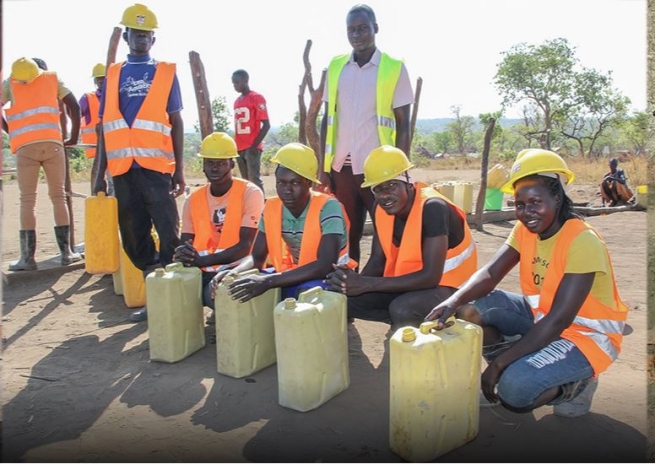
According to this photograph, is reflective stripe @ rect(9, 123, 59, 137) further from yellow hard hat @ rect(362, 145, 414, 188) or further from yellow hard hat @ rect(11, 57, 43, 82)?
yellow hard hat @ rect(362, 145, 414, 188)

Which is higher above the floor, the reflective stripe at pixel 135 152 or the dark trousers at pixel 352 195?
the reflective stripe at pixel 135 152

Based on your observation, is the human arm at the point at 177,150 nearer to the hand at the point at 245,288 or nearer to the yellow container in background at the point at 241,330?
the yellow container in background at the point at 241,330

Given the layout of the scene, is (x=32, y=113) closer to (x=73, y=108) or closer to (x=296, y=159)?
(x=73, y=108)

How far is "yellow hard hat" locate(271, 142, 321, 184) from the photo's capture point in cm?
342

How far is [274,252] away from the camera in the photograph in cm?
369

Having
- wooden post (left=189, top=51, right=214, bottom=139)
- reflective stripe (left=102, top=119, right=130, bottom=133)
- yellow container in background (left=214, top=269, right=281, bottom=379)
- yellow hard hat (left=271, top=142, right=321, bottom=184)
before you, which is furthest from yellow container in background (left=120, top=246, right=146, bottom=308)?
wooden post (left=189, top=51, right=214, bottom=139)

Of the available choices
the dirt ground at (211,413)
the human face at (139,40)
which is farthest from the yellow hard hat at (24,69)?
the dirt ground at (211,413)

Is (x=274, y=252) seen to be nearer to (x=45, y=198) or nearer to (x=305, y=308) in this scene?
(x=305, y=308)

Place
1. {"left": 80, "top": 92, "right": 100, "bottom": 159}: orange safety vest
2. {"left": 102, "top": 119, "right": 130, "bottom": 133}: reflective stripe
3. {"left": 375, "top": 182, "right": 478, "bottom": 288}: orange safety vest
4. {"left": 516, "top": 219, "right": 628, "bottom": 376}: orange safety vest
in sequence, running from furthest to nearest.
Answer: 1. {"left": 80, "top": 92, "right": 100, "bottom": 159}: orange safety vest
2. {"left": 102, "top": 119, "right": 130, "bottom": 133}: reflective stripe
3. {"left": 375, "top": 182, "right": 478, "bottom": 288}: orange safety vest
4. {"left": 516, "top": 219, "right": 628, "bottom": 376}: orange safety vest

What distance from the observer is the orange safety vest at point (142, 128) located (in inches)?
170

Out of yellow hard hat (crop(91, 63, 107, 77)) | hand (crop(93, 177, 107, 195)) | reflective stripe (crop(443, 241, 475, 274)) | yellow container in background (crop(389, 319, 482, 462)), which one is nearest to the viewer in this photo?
yellow container in background (crop(389, 319, 482, 462))

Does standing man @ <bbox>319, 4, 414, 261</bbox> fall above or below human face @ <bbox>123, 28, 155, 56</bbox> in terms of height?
below

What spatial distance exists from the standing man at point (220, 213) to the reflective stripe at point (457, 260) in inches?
53.0

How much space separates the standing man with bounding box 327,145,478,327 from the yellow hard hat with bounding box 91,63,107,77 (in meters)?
4.92
